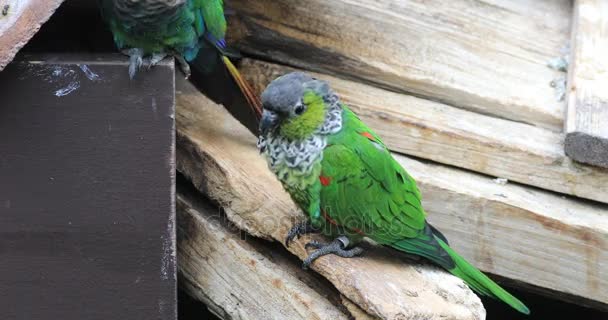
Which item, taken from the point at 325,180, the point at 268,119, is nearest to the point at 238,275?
the point at 325,180

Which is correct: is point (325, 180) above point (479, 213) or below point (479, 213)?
above

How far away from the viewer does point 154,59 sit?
8.72 ft

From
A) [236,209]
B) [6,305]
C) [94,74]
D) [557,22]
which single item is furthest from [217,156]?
[557,22]

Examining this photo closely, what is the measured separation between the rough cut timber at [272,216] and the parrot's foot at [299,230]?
0.02 m

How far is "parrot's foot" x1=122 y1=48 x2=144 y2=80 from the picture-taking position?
2.47m

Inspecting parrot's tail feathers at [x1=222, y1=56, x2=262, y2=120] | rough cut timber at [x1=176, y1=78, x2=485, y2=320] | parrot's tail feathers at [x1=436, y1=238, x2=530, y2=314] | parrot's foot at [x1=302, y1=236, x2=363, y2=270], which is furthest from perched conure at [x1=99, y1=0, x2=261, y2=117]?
parrot's tail feathers at [x1=436, y1=238, x2=530, y2=314]

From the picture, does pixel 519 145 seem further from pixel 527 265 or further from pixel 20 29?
pixel 20 29

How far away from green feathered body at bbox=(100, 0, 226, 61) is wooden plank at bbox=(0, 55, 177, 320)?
0.33 metres

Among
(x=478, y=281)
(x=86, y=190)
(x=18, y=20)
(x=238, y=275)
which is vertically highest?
(x=18, y=20)

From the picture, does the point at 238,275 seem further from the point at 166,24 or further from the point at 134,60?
the point at 166,24

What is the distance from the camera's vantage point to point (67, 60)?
8.05 feet

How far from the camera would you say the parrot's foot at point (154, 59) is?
254cm

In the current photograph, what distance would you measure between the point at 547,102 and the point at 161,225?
5.43ft

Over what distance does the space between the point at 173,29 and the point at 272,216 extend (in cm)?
79
